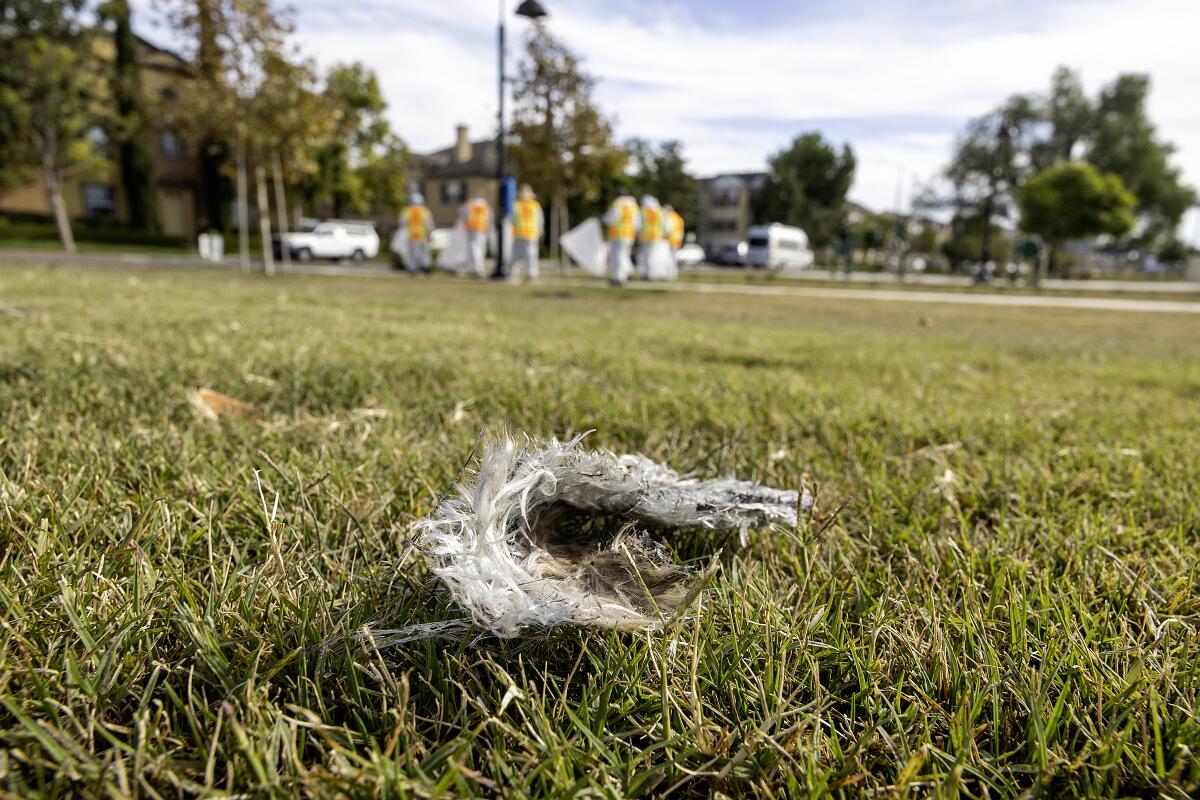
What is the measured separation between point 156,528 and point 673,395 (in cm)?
186

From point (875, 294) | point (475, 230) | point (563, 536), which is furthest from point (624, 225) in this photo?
point (563, 536)

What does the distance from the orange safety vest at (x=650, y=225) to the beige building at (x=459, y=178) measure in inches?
1744

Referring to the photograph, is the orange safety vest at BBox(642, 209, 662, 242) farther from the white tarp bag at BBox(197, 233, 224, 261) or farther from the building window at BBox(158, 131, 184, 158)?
the building window at BBox(158, 131, 184, 158)

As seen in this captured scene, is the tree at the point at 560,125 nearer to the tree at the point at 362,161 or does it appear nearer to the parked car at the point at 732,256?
the tree at the point at 362,161

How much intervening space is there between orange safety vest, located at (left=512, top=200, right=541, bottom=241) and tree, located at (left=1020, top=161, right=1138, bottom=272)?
84.1ft

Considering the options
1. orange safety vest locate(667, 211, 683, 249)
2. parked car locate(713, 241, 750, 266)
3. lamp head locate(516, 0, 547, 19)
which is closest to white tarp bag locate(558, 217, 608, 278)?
orange safety vest locate(667, 211, 683, 249)

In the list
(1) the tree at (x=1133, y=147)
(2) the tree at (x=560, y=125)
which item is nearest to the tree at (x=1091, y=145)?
(1) the tree at (x=1133, y=147)

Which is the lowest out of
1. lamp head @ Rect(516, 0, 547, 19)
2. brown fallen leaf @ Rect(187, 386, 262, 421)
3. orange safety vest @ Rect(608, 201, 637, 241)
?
brown fallen leaf @ Rect(187, 386, 262, 421)

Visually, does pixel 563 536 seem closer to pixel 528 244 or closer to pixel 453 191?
pixel 528 244

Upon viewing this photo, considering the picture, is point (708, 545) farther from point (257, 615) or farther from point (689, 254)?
point (689, 254)

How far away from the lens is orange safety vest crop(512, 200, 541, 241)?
18125 mm

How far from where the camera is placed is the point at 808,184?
254ft

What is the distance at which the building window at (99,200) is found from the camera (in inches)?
1668

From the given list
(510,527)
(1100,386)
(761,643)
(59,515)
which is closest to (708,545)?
(761,643)
